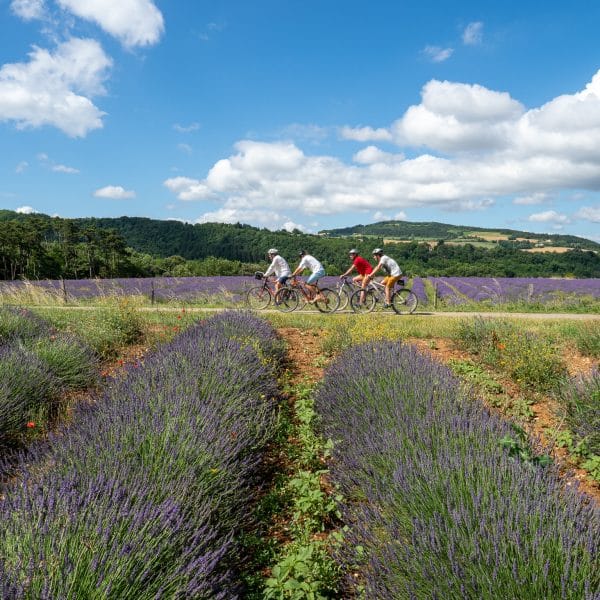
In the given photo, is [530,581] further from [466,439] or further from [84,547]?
[84,547]

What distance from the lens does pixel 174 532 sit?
1999mm

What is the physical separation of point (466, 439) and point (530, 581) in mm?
1082

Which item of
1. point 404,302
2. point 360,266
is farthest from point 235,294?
point 404,302

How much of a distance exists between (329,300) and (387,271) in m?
1.93

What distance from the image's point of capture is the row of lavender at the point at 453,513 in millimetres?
1683

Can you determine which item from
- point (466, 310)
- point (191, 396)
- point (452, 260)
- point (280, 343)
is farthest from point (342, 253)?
point (191, 396)

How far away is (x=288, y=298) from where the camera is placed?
12383 millimetres

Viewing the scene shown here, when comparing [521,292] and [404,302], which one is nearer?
[404,302]

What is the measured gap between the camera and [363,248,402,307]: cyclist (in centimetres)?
1143

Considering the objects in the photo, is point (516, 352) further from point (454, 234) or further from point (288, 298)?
point (454, 234)

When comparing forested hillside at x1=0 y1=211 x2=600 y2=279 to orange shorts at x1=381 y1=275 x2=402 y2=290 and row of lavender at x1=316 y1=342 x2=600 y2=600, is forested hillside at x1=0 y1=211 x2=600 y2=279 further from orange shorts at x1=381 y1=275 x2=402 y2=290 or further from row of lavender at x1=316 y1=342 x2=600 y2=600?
row of lavender at x1=316 y1=342 x2=600 y2=600

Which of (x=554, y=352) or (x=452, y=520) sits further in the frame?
(x=554, y=352)

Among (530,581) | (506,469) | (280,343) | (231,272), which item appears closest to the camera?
(530,581)

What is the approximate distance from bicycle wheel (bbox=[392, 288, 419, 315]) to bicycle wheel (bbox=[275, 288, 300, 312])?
110 inches
